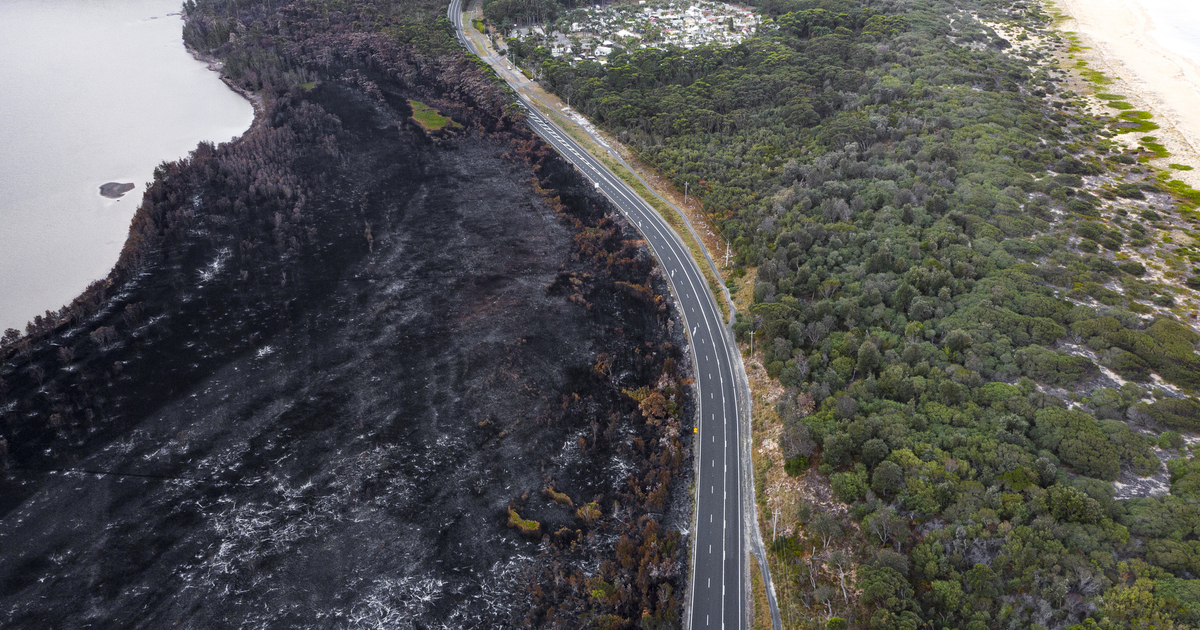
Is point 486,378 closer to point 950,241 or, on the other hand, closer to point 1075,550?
point 1075,550

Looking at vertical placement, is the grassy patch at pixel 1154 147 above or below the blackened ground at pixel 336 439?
above

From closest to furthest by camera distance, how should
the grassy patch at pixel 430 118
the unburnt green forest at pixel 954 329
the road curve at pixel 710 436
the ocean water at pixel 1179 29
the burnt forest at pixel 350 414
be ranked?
the unburnt green forest at pixel 954 329, the road curve at pixel 710 436, the burnt forest at pixel 350 414, the grassy patch at pixel 430 118, the ocean water at pixel 1179 29

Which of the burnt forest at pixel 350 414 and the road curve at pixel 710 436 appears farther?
the burnt forest at pixel 350 414

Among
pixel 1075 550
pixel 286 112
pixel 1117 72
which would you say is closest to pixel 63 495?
pixel 1075 550

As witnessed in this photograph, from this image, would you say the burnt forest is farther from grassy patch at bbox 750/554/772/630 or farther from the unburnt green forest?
the unburnt green forest

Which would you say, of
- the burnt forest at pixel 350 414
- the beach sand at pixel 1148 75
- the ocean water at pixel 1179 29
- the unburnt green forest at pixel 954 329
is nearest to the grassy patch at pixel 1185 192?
the unburnt green forest at pixel 954 329

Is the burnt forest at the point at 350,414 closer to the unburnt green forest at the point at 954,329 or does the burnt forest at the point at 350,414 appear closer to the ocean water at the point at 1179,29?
the unburnt green forest at the point at 954,329

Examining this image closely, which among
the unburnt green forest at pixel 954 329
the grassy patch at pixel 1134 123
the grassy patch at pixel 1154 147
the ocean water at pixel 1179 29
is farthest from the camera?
the ocean water at pixel 1179 29

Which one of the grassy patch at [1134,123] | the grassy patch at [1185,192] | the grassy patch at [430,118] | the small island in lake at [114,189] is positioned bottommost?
the grassy patch at [1185,192]
